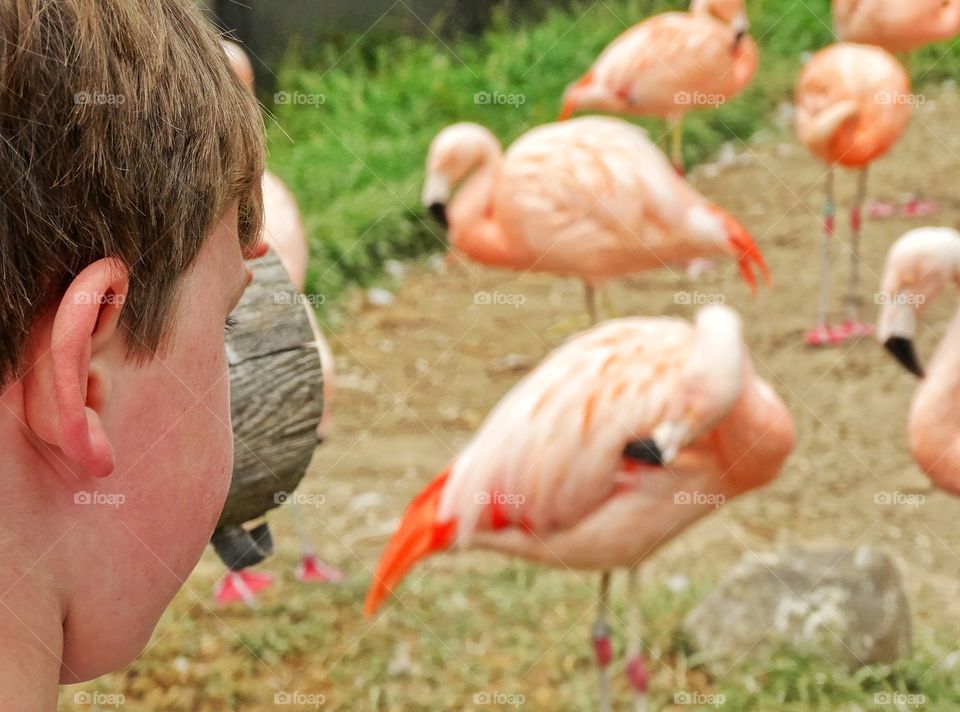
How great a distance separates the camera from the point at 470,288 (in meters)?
4.71

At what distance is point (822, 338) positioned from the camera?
403cm

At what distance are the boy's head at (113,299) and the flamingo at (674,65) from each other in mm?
3403

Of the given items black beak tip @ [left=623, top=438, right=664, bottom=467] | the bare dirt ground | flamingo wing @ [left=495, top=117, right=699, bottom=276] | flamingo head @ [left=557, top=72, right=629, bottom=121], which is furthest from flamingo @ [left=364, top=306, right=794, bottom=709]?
flamingo head @ [left=557, top=72, right=629, bottom=121]

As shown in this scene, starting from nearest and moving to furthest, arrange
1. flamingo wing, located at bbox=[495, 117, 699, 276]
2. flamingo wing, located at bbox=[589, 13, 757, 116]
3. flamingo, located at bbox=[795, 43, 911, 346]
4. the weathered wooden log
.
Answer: the weathered wooden log → flamingo wing, located at bbox=[495, 117, 699, 276] → flamingo, located at bbox=[795, 43, 911, 346] → flamingo wing, located at bbox=[589, 13, 757, 116]

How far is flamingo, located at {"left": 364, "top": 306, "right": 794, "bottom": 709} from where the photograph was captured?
7.06 ft

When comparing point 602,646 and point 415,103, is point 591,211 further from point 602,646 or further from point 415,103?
point 415,103

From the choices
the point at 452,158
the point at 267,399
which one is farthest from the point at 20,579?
the point at 452,158

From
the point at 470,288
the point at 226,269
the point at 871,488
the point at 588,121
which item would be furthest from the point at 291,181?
the point at 226,269

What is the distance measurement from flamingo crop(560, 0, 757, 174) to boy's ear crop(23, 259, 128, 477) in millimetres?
3530

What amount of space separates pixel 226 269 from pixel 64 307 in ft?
0.52

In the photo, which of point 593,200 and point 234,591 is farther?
point 593,200

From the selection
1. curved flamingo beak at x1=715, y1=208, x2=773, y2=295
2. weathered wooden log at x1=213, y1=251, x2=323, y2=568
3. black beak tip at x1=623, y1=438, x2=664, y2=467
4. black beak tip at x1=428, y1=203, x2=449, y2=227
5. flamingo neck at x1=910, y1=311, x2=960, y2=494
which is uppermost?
weathered wooden log at x1=213, y1=251, x2=323, y2=568

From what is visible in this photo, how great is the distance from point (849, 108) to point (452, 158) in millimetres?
1321

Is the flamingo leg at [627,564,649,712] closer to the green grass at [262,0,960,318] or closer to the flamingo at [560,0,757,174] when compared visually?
the flamingo at [560,0,757,174]
